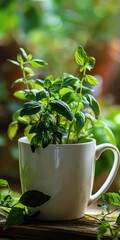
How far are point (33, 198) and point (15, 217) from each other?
0.04 meters

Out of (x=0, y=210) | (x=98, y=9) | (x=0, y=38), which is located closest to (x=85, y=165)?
(x=0, y=210)

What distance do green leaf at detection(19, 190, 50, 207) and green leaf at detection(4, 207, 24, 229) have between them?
0.02m

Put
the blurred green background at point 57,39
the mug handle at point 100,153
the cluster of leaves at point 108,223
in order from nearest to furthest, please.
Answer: the cluster of leaves at point 108,223 → the mug handle at point 100,153 → the blurred green background at point 57,39

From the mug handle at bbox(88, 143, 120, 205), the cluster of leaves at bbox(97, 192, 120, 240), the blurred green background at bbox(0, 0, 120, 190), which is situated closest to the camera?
the cluster of leaves at bbox(97, 192, 120, 240)

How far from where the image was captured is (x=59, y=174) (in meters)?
0.82

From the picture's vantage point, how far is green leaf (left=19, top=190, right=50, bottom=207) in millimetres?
811

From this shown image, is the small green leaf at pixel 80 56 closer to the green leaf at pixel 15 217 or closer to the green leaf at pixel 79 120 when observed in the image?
the green leaf at pixel 79 120

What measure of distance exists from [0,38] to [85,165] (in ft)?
4.34

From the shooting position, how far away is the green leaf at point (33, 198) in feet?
2.66

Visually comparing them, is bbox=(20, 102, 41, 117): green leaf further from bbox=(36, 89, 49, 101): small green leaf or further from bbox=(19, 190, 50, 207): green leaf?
bbox=(19, 190, 50, 207): green leaf

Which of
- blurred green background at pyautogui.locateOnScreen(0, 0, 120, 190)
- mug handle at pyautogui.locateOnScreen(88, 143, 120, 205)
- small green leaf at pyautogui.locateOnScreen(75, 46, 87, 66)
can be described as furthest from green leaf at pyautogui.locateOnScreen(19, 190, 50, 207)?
blurred green background at pyautogui.locateOnScreen(0, 0, 120, 190)

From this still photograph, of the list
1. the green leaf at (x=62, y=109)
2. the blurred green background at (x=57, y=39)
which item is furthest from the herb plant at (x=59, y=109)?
the blurred green background at (x=57, y=39)

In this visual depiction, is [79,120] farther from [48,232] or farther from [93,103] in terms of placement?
[48,232]

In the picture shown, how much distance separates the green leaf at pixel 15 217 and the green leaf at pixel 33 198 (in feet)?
0.05
